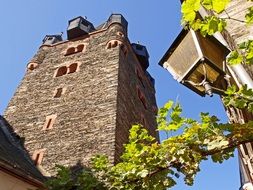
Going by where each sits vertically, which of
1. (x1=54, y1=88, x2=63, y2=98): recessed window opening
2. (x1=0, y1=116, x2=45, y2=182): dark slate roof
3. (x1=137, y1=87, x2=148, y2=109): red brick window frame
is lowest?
(x1=0, y1=116, x2=45, y2=182): dark slate roof

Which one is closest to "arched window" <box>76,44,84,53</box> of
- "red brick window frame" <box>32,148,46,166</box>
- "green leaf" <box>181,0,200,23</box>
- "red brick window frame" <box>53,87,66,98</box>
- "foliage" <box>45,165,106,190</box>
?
"red brick window frame" <box>53,87,66,98</box>

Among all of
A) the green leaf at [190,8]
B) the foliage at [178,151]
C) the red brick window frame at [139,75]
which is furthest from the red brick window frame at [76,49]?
the green leaf at [190,8]

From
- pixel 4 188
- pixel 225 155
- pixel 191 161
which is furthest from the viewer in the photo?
pixel 4 188

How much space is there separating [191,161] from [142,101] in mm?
15437

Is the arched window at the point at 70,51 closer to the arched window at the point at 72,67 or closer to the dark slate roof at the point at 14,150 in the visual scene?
the arched window at the point at 72,67

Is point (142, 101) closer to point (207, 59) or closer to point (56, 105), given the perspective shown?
point (56, 105)

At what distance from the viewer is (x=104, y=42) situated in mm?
18672

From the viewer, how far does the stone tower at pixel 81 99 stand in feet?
38.0

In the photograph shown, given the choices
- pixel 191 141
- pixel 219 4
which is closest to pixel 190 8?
pixel 219 4

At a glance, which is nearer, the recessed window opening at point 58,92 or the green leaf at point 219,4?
the green leaf at point 219,4

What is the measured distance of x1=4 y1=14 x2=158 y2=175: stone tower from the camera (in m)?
11.6

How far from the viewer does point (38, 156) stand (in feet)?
38.9

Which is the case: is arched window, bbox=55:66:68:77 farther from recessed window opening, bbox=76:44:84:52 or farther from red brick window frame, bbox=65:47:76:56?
recessed window opening, bbox=76:44:84:52

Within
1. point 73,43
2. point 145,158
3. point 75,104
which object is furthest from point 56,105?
point 145,158
